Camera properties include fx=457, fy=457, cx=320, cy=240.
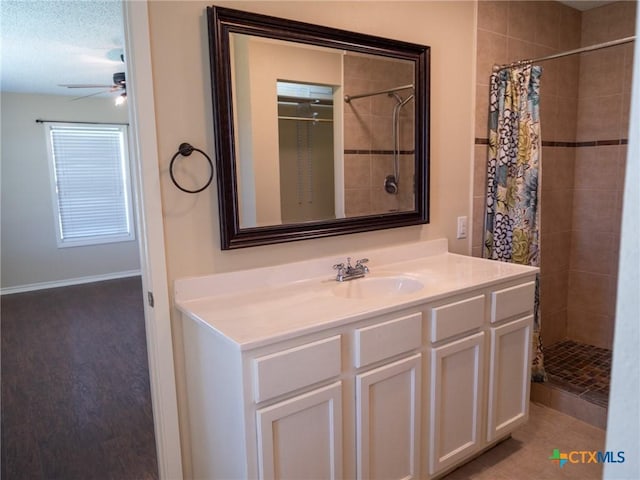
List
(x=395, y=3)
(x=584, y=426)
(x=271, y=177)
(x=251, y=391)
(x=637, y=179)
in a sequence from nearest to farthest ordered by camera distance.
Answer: (x=637, y=179) < (x=251, y=391) < (x=271, y=177) < (x=395, y=3) < (x=584, y=426)

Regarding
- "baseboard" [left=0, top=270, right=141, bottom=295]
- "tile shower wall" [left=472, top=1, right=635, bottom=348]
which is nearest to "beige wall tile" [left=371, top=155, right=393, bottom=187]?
"tile shower wall" [left=472, top=1, right=635, bottom=348]

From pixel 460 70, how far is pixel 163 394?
2.17m

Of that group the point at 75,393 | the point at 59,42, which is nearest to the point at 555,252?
the point at 75,393

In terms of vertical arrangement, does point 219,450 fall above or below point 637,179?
below

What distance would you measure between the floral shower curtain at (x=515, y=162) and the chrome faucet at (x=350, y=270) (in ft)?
3.19

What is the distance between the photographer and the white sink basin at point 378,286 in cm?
200

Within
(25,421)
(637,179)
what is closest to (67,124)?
(25,421)

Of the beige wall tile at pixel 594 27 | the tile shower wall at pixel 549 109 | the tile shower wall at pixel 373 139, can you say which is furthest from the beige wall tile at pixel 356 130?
the beige wall tile at pixel 594 27

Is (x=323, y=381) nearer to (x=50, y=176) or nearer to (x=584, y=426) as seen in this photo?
(x=584, y=426)

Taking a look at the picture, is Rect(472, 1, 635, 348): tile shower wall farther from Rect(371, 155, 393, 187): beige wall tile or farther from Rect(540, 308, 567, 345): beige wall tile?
Rect(371, 155, 393, 187): beige wall tile

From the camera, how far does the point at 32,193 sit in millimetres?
5488

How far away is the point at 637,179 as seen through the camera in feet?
1.24

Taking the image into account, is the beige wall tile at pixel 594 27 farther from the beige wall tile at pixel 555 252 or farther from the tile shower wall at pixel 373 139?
the tile shower wall at pixel 373 139

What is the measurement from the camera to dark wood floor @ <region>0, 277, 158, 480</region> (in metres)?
2.19
